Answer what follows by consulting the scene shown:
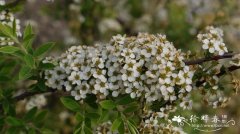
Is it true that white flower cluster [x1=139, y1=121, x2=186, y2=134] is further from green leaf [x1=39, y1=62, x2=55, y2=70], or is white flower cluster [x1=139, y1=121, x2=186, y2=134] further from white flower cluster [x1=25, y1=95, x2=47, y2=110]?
white flower cluster [x1=25, y1=95, x2=47, y2=110]

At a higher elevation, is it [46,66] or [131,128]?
[46,66]

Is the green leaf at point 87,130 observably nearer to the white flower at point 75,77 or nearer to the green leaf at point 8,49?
the white flower at point 75,77

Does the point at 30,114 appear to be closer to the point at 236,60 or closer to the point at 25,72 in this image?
the point at 25,72

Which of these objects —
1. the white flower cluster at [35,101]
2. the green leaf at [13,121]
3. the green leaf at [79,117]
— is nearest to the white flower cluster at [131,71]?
the green leaf at [79,117]

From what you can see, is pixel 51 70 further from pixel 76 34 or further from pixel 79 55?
pixel 76 34

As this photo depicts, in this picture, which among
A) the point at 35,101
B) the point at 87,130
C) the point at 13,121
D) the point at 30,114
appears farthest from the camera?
the point at 35,101

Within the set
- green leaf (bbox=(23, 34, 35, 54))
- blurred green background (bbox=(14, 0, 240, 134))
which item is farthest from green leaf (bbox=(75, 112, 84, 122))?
blurred green background (bbox=(14, 0, 240, 134))

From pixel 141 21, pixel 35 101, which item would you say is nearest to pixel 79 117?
pixel 35 101

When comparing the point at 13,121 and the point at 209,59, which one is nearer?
the point at 209,59
